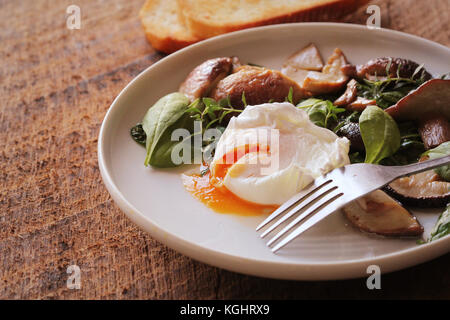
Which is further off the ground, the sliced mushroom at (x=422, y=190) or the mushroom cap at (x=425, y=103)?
the mushroom cap at (x=425, y=103)

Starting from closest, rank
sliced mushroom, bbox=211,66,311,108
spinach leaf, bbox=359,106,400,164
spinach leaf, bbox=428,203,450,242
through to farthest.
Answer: spinach leaf, bbox=428,203,450,242 → spinach leaf, bbox=359,106,400,164 → sliced mushroom, bbox=211,66,311,108

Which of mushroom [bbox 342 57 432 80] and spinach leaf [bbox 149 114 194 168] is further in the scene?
mushroom [bbox 342 57 432 80]

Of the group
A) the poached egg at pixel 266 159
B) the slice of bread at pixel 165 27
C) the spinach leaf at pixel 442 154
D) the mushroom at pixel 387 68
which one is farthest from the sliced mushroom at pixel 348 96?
the slice of bread at pixel 165 27

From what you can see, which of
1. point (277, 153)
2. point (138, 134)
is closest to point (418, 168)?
point (277, 153)

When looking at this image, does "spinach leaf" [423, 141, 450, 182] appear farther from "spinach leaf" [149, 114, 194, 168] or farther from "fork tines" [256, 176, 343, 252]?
"spinach leaf" [149, 114, 194, 168]

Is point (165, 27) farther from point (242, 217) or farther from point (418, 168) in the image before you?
point (418, 168)

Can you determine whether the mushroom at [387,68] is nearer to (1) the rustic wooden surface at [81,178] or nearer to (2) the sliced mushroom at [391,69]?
(2) the sliced mushroom at [391,69]

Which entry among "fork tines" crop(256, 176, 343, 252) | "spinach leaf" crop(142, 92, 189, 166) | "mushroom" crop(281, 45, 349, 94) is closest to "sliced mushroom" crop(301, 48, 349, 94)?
"mushroom" crop(281, 45, 349, 94)
